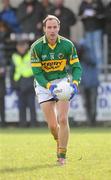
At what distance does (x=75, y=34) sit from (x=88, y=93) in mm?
2508

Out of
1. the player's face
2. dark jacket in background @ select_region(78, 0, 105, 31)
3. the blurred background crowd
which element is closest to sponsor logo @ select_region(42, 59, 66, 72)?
the player's face

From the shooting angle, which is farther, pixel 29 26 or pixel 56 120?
pixel 29 26

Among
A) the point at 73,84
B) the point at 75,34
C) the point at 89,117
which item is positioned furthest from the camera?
the point at 75,34

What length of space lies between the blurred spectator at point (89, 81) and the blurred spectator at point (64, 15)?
0.75 metres

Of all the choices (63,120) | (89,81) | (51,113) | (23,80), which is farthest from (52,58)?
(89,81)

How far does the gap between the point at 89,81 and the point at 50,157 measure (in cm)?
903

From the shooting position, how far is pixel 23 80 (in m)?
20.6

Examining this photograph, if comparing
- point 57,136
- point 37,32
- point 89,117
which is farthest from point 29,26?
point 57,136

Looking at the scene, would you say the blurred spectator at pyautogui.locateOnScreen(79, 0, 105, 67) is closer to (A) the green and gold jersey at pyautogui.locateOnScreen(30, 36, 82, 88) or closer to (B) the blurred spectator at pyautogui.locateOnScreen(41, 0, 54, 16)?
(B) the blurred spectator at pyautogui.locateOnScreen(41, 0, 54, 16)

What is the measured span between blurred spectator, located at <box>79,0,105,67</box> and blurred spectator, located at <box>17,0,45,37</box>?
1181 millimetres

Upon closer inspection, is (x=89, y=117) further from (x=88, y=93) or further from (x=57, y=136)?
(x=57, y=136)

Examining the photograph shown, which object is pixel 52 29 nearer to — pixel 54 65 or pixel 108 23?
pixel 54 65

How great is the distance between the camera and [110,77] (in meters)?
21.8

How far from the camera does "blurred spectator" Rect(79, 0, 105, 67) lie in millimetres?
21000
